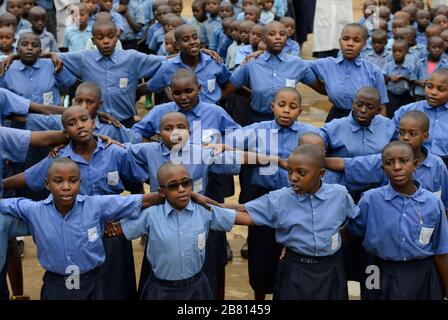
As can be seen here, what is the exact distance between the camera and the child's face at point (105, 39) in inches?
239

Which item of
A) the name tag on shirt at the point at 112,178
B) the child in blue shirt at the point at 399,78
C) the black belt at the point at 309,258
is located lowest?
the black belt at the point at 309,258

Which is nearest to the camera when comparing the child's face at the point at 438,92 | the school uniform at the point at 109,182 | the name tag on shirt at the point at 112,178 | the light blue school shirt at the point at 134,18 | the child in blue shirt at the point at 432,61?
the school uniform at the point at 109,182

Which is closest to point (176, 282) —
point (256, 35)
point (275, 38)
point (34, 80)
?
point (34, 80)

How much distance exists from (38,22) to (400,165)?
194 inches

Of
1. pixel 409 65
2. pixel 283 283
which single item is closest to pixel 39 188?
pixel 283 283

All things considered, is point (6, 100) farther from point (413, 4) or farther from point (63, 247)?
point (413, 4)

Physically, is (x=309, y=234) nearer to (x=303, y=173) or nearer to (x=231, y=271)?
(x=303, y=173)

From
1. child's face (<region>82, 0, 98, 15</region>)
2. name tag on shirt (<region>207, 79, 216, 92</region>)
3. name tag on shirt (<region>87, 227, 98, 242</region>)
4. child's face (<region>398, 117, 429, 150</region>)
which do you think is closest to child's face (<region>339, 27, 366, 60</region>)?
name tag on shirt (<region>207, 79, 216, 92</region>)

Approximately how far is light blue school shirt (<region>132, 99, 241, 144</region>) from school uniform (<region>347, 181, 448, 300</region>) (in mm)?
1167

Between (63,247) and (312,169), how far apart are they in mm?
1245

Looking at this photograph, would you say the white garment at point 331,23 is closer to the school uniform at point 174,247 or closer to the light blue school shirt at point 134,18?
the light blue school shirt at point 134,18

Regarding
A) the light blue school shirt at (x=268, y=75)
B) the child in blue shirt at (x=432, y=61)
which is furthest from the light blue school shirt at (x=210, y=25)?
the light blue school shirt at (x=268, y=75)

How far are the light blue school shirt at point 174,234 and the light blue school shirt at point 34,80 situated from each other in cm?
216

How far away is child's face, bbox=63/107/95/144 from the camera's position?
15.0 feet
